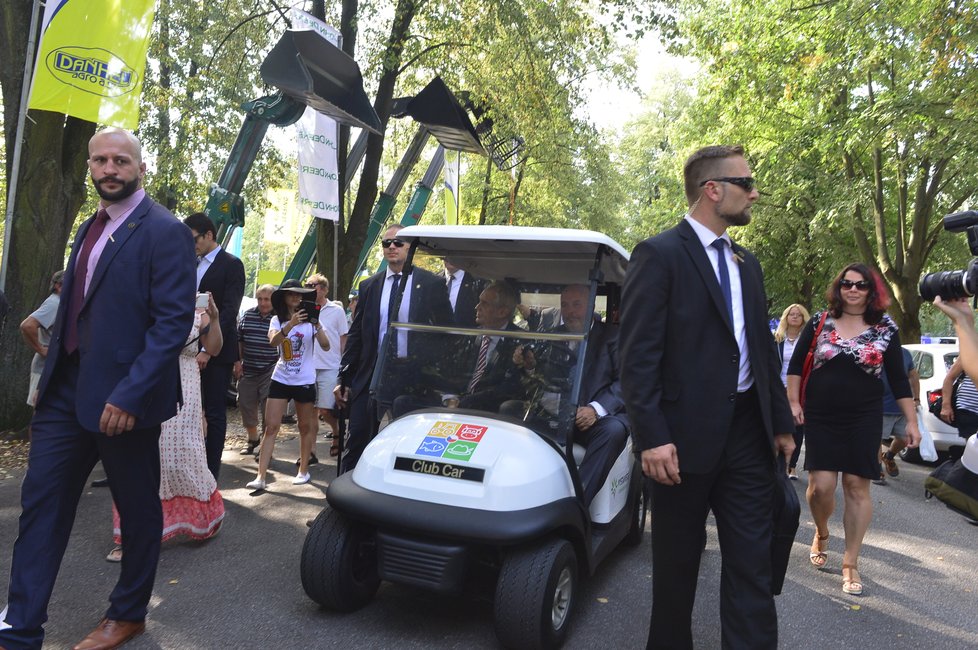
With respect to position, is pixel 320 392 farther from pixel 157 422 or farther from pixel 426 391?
pixel 157 422

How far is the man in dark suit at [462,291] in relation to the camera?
443 centimetres

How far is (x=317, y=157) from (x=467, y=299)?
6629 mm

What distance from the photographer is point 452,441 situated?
3598 millimetres

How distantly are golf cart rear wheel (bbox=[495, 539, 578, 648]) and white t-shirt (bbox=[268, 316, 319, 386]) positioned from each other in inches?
144

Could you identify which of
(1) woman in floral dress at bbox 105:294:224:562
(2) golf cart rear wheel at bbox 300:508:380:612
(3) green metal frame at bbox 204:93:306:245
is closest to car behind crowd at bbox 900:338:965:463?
(2) golf cart rear wheel at bbox 300:508:380:612

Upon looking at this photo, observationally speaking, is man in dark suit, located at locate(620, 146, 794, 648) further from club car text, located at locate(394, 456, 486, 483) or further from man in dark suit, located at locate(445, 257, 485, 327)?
man in dark suit, located at locate(445, 257, 485, 327)

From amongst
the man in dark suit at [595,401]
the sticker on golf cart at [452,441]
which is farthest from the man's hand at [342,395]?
the man in dark suit at [595,401]

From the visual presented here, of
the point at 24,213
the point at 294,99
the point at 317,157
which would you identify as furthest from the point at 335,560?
the point at 294,99

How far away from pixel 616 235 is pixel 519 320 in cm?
2848

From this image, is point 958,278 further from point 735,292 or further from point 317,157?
point 317,157

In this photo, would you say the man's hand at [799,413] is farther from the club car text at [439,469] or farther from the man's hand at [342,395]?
the man's hand at [342,395]

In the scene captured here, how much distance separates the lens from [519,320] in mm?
4336

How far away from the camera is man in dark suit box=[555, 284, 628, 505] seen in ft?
13.2

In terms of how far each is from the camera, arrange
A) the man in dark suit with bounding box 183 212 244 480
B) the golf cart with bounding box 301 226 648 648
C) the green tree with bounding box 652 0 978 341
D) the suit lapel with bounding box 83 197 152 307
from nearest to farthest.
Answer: the suit lapel with bounding box 83 197 152 307
the golf cart with bounding box 301 226 648 648
the man in dark suit with bounding box 183 212 244 480
the green tree with bounding box 652 0 978 341
